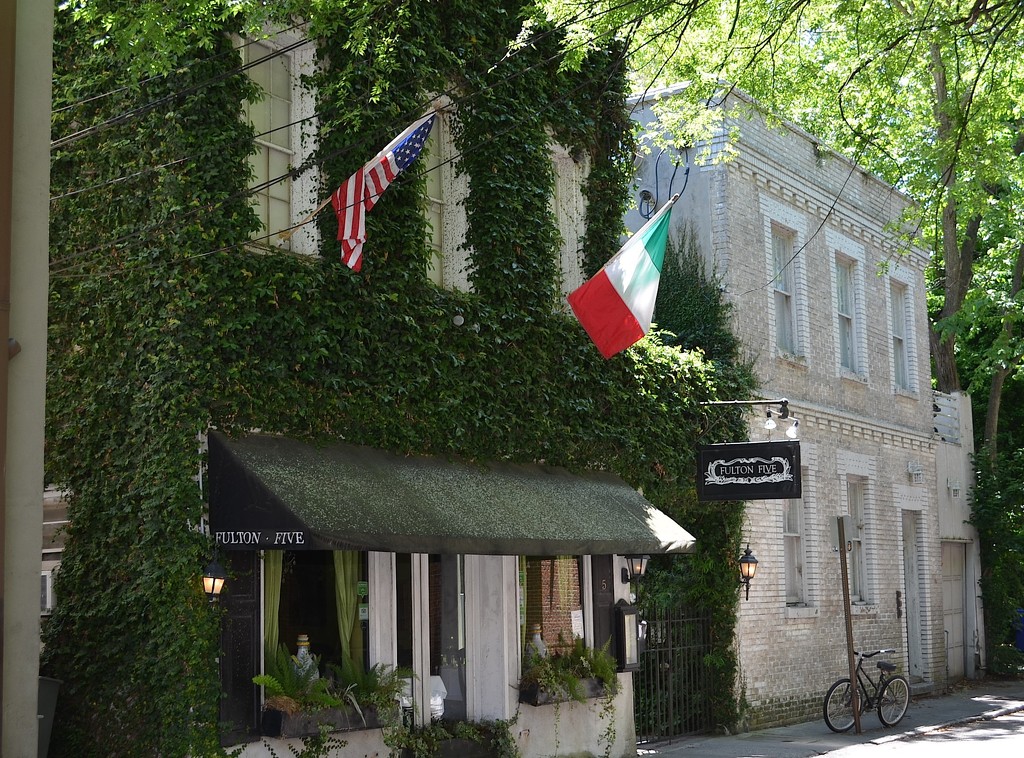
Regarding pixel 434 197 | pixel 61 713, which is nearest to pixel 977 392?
pixel 434 197

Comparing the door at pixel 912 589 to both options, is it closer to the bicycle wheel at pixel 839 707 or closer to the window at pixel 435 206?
the bicycle wheel at pixel 839 707

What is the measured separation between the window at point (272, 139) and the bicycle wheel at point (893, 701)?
10312mm

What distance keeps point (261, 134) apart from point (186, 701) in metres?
4.50

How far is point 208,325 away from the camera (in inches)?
415

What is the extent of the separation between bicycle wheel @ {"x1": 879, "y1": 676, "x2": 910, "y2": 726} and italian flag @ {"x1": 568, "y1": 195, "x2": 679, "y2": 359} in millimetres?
7178

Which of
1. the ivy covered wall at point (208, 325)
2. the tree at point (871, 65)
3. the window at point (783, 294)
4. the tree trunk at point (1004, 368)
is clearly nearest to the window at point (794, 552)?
the window at point (783, 294)

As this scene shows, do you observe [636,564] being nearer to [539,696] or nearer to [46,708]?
[539,696]

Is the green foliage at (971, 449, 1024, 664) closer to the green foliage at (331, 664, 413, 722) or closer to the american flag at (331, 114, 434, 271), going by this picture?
the green foliage at (331, 664, 413, 722)

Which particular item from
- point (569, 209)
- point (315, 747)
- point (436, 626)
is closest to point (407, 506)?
point (315, 747)

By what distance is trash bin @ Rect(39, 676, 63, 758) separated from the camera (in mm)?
10017

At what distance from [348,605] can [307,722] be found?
58.7 inches

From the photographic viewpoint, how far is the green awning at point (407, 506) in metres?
10.2

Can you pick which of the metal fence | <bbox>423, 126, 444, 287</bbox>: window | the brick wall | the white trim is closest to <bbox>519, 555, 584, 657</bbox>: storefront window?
the metal fence

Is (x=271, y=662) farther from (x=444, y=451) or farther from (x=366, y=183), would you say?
(x=366, y=183)
